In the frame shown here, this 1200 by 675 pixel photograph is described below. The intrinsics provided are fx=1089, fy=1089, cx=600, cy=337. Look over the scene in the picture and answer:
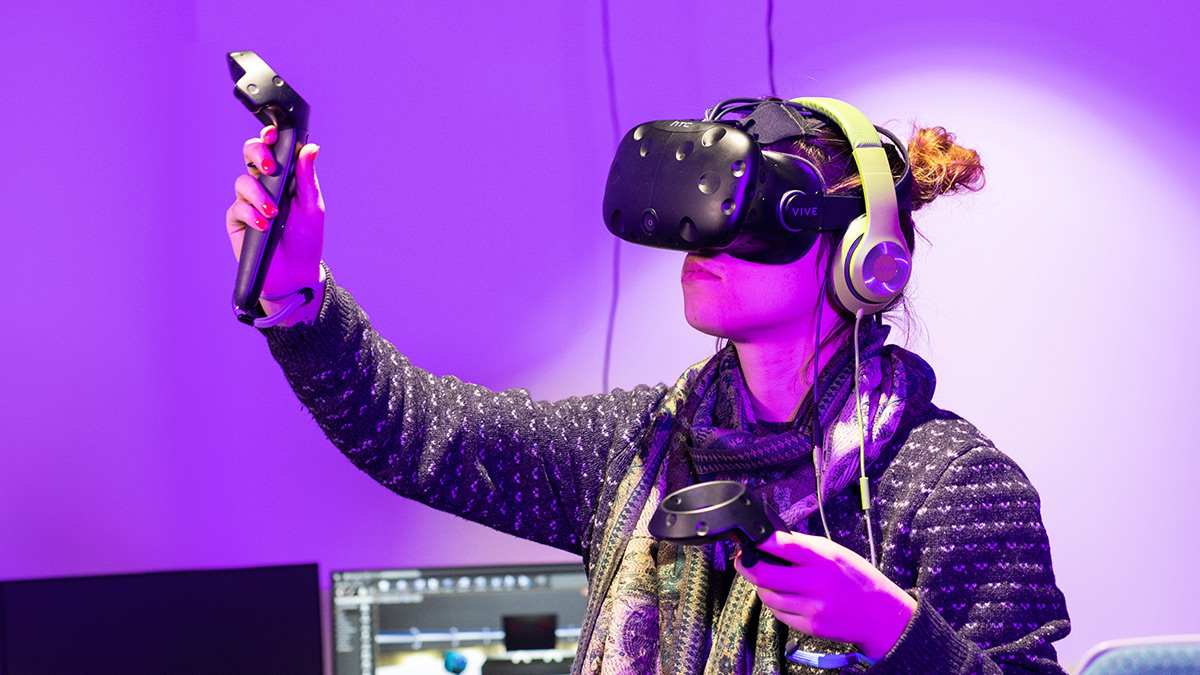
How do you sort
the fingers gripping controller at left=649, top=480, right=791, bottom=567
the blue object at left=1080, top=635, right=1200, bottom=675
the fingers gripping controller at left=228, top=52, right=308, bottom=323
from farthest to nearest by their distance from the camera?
the blue object at left=1080, top=635, right=1200, bottom=675 → the fingers gripping controller at left=228, top=52, right=308, bottom=323 → the fingers gripping controller at left=649, top=480, right=791, bottom=567

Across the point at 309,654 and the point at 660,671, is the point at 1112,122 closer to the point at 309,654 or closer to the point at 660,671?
the point at 660,671

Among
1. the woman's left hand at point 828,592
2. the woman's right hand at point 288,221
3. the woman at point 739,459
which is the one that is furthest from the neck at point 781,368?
the woman's right hand at point 288,221

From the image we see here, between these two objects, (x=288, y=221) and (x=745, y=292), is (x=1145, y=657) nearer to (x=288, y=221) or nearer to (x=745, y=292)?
(x=745, y=292)

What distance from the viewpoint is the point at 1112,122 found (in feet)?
5.55

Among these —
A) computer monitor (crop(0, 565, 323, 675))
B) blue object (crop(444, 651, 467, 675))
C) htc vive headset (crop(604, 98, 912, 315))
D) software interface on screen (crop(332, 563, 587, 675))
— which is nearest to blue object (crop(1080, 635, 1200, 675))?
htc vive headset (crop(604, 98, 912, 315))

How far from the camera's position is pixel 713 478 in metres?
0.98

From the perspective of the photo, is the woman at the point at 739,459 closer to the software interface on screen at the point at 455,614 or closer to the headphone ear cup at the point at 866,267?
the headphone ear cup at the point at 866,267

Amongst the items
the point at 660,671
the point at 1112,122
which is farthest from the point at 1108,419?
the point at 660,671

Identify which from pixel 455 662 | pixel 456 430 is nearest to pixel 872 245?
pixel 456 430

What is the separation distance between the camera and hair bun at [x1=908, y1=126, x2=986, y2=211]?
1.03 metres

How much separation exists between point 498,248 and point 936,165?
87 centimetres

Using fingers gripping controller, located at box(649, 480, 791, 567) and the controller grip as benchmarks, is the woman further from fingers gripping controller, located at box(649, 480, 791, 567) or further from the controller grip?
fingers gripping controller, located at box(649, 480, 791, 567)

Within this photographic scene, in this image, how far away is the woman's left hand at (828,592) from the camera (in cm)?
68

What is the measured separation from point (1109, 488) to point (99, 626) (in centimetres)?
153
